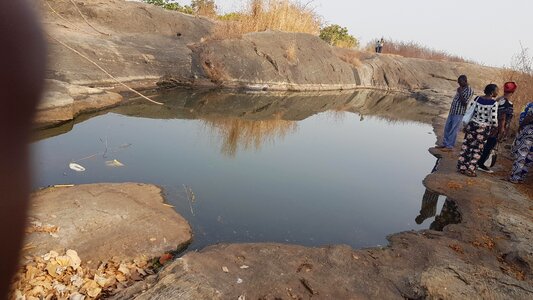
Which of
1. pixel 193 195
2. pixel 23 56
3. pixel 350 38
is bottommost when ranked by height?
pixel 193 195

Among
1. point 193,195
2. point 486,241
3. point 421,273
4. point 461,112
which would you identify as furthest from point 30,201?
point 461,112

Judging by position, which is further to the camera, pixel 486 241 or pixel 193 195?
pixel 193 195

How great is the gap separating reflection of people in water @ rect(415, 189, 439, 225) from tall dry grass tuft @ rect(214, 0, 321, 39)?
36.0 feet

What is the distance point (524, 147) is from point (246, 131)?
17.1 ft

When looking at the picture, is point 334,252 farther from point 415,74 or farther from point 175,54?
point 415,74

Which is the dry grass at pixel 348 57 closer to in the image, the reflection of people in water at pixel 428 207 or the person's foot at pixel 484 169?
the person's foot at pixel 484 169

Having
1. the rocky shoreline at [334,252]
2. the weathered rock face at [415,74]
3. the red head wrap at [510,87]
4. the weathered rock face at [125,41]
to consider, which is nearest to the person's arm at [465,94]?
the rocky shoreline at [334,252]

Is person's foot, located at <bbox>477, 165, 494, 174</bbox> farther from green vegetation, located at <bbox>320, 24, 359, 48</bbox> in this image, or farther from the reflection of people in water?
green vegetation, located at <bbox>320, 24, 359, 48</bbox>

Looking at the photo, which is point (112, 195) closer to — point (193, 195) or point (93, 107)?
point (193, 195)

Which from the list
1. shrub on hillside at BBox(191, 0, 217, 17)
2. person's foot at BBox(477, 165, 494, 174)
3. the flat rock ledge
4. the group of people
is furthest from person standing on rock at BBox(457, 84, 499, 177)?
shrub on hillside at BBox(191, 0, 217, 17)

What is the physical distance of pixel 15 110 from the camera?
1.78ft

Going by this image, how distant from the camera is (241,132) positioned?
8141 millimetres

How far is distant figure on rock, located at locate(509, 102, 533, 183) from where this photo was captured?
5.68 metres

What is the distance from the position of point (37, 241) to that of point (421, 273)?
326cm
